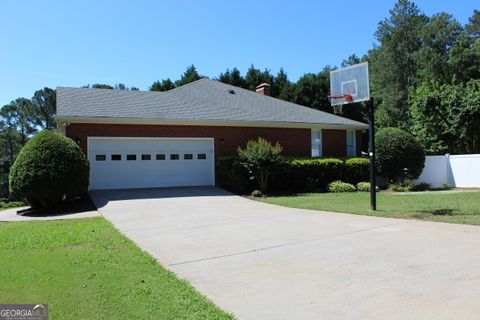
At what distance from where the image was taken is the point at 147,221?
11.9m

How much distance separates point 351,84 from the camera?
14133mm

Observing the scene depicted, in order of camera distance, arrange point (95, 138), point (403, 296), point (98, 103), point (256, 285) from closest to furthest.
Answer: point (403, 296) → point (256, 285) → point (95, 138) → point (98, 103)

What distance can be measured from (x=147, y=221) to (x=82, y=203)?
5.39 meters

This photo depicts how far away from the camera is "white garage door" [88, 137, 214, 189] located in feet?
63.0

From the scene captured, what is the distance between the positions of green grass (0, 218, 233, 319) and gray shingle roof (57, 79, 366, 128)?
10.9 meters

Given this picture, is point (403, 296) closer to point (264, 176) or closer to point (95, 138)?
point (264, 176)

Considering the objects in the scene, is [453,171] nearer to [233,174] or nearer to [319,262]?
[233,174]

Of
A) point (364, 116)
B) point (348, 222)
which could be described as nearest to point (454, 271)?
point (348, 222)

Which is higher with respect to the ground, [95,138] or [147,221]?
[95,138]

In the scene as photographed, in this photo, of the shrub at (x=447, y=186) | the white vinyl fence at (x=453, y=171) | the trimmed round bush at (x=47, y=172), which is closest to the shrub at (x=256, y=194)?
the trimmed round bush at (x=47, y=172)

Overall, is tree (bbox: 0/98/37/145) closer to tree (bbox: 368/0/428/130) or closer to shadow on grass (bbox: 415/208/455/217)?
tree (bbox: 368/0/428/130)

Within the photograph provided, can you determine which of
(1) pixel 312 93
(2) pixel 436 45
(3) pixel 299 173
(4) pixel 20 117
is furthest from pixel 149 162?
(4) pixel 20 117

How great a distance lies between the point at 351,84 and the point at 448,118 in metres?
18.3

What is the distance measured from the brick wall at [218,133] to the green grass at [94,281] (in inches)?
396
